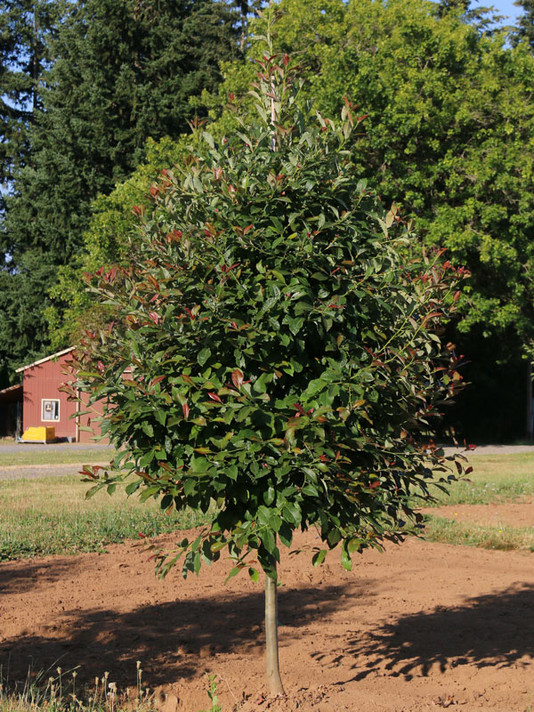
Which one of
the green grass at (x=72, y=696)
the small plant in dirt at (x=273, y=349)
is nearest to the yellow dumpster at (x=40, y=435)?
the green grass at (x=72, y=696)

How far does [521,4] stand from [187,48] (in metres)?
20.8

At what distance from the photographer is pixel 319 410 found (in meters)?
3.98

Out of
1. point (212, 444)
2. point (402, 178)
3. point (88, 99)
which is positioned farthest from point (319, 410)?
point (88, 99)

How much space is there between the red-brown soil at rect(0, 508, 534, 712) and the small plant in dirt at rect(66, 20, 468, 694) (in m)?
1.36

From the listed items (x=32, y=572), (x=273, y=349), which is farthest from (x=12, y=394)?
(x=273, y=349)

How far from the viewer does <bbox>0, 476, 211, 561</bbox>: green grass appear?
9.93 m

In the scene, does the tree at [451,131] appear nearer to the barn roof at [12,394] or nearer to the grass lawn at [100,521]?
the grass lawn at [100,521]

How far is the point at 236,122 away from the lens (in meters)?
21.0

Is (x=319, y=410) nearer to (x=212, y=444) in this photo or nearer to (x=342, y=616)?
(x=212, y=444)

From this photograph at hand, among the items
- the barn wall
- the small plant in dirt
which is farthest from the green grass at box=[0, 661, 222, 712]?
the barn wall

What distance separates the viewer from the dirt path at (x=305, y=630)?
533cm

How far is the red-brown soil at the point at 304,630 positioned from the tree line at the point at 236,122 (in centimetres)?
397

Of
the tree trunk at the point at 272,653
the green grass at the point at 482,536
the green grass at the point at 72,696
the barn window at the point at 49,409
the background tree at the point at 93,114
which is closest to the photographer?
the green grass at the point at 72,696

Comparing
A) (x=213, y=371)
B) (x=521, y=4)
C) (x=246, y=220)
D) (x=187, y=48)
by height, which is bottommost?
(x=213, y=371)
